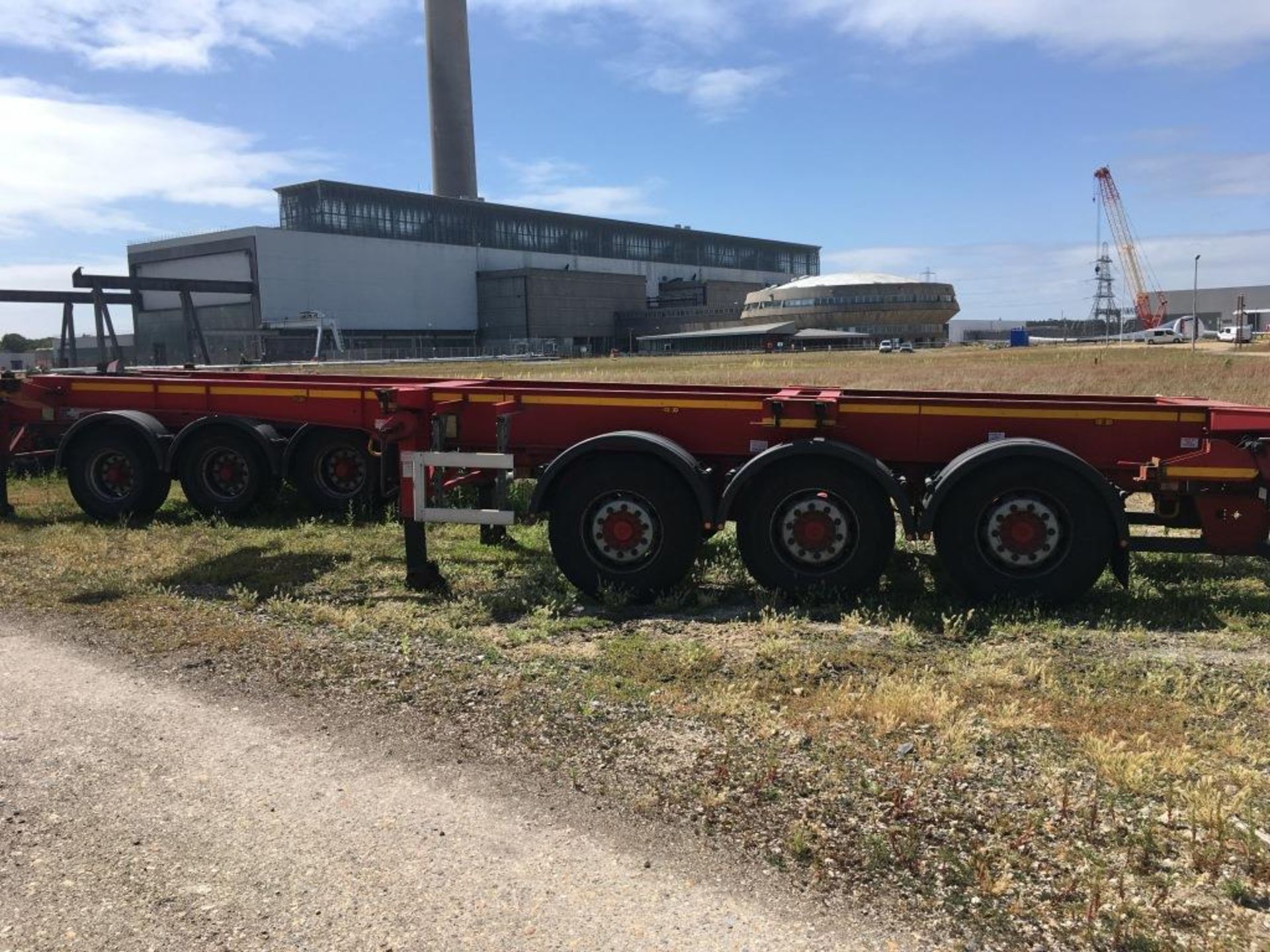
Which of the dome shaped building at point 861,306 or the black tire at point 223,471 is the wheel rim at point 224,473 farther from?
the dome shaped building at point 861,306

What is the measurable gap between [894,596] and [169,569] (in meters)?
6.19

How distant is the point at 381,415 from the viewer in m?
9.09

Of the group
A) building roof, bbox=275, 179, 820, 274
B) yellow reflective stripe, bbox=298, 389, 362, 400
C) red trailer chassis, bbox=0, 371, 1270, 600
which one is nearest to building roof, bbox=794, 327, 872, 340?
building roof, bbox=275, 179, 820, 274

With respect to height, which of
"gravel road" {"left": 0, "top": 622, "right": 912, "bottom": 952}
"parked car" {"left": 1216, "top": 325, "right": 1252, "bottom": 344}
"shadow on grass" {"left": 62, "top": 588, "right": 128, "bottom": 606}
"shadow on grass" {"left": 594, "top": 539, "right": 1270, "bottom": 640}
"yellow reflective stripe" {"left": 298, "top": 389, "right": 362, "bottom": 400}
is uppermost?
"parked car" {"left": 1216, "top": 325, "right": 1252, "bottom": 344}

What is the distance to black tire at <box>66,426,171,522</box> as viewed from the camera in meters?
10.5

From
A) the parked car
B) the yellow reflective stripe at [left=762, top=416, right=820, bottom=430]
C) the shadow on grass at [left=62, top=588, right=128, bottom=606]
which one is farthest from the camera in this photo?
the parked car

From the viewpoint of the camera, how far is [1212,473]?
6676 millimetres

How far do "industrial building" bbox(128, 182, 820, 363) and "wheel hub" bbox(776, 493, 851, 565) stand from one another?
92.3 meters

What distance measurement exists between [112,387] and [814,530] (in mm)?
8673

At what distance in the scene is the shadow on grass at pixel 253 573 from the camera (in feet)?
25.3


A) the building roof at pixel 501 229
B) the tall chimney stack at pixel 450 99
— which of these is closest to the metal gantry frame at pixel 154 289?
the building roof at pixel 501 229

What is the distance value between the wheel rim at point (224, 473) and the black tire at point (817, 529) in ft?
21.0

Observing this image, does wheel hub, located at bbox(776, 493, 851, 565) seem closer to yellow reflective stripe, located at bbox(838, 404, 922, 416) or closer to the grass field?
the grass field

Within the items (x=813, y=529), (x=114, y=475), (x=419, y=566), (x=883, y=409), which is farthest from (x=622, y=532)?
(x=114, y=475)
